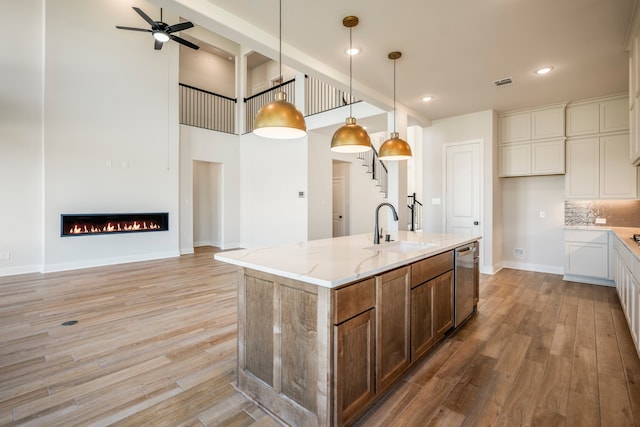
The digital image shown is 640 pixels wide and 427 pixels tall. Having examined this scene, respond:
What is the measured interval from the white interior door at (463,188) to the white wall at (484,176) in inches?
4.7

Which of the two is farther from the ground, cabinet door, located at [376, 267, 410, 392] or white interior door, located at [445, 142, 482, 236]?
white interior door, located at [445, 142, 482, 236]

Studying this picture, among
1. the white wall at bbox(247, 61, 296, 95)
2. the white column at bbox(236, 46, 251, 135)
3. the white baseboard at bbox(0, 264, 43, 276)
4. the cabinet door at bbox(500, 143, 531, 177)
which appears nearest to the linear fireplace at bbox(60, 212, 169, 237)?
the white baseboard at bbox(0, 264, 43, 276)

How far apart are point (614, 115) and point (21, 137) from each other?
9482mm

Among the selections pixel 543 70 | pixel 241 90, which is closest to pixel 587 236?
pixel 543 70

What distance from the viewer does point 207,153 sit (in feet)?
25.6

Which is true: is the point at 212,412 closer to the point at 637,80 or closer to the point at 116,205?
the point at 637,80

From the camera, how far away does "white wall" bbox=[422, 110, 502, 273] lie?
5.31m

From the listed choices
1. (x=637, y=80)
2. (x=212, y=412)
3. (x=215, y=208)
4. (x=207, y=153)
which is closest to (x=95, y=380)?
(x=212, y=412)

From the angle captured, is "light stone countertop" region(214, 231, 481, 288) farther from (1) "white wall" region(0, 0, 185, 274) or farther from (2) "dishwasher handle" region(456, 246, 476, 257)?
(1) "white wall" region(0, 0, 185, 274)

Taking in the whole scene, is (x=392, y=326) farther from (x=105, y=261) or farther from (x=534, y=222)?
(x=105, y=261)

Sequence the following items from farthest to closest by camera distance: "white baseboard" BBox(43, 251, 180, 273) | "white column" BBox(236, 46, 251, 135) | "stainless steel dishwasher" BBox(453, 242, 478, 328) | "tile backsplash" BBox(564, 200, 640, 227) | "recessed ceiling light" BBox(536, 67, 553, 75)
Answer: "white column" BBox(236, 46, 251, 135) < "white baseboard" BBox(43, 251, 180, 273) < "tile backsplash" BBox(564, 200, 640, 227) < "recessed ceiling light" BBox(536, 67, 553, 75) < "stainless steel dishwasher" BBox(453, 242, 478, 328)

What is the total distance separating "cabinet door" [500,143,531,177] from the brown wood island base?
435cm

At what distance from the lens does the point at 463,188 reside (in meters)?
5.63

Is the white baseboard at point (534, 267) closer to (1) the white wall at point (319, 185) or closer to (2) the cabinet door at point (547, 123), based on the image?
(2) the cabinet door at point (547, 123)
